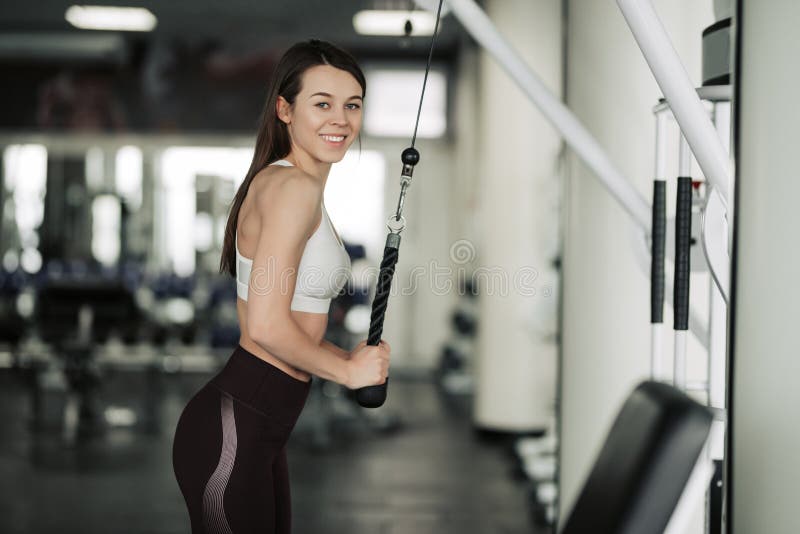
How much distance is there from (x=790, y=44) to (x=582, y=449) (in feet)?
6.46

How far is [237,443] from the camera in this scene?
4.70 feet

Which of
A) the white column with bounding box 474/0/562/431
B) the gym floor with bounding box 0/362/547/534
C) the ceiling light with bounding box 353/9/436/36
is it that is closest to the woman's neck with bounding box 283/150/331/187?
the gym floor with bounding box 0/362/547/534

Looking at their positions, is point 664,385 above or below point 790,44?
below

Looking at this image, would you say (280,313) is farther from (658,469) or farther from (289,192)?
(658,469)

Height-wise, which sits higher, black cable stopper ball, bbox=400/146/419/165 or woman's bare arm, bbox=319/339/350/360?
black cable stopper ball, bbox=400/146/419/165

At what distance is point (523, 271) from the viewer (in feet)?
17.5

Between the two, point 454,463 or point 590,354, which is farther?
point 454,463

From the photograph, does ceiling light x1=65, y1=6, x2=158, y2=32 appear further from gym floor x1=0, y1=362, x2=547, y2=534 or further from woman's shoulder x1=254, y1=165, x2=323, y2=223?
woman's shoulder x1=254, y1=165, x2=323, y2=223

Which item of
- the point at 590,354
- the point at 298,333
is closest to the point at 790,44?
the point at 298,333

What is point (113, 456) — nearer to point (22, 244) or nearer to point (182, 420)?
point (182, 420)

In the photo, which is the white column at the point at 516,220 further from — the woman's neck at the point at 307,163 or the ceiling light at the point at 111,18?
the woman's neck at the point at 307,163

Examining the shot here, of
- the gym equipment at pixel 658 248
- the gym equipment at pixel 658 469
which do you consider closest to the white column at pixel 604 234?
the gym equipment at pixel 658 248

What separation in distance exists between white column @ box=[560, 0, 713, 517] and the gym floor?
3.38 feet

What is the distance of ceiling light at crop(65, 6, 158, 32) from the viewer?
25.0 feet
